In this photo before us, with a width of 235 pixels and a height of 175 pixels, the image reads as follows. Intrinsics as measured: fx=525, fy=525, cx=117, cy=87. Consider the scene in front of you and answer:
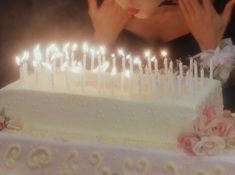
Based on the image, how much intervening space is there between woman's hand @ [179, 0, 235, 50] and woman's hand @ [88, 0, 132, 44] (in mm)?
322

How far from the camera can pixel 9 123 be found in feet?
6.56

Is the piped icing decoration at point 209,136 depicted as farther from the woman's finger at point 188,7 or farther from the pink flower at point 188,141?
the woman's finger at point 188,7

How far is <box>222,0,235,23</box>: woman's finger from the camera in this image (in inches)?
101

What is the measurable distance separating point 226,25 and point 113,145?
1078 millimetres

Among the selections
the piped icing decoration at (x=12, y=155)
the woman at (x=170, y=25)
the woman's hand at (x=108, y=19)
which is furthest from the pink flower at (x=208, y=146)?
the woman's hand at (x=108, y=19)

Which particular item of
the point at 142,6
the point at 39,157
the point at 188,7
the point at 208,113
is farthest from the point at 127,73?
the point at 188,7

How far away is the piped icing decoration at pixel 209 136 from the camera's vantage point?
1.71 m

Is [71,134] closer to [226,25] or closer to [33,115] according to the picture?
[33,115]

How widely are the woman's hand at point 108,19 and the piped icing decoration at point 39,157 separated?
0.99 m

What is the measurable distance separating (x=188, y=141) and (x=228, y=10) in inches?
41.7

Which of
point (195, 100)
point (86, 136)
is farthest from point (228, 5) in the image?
point (86, 136)

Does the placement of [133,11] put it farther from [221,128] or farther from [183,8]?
[221,128]

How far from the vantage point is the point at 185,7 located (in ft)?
8.51

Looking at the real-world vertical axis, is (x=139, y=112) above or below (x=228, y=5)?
below
